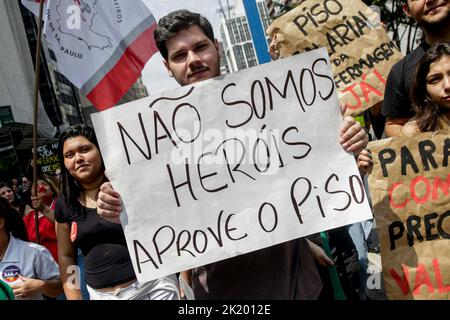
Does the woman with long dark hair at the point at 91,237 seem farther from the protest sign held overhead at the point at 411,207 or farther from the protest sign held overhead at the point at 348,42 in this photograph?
the protest sign held overhead at the point at 348,42

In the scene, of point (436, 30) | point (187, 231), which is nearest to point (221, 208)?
point (187, 231)

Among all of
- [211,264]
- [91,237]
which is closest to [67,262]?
Result: [91,237]

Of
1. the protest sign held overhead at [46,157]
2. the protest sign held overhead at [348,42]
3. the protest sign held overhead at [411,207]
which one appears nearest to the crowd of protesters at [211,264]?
the protest sign held overhead at [411,207]

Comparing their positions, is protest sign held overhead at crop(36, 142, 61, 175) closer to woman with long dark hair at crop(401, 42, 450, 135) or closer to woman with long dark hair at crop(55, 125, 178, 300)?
→ woman with long dark hair at crop(55, 125, 178, 300)

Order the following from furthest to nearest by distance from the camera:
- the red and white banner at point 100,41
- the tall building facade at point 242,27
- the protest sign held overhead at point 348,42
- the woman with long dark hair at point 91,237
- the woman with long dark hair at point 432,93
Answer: the tall building facade at point 242,27
the red and white banner at point 100,41
the protest sign held overhead at point 348,42
the woman with long dark hair at point 91,237
the woman with long dark hair at point 432,93

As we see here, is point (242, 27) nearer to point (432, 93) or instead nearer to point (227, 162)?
point (432, 93)

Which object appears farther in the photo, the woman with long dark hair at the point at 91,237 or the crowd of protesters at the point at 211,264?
the woman with long dark hair at the point at 91,237

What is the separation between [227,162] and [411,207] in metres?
0.70

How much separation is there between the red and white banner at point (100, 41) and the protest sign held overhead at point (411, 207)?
2758 millimetres

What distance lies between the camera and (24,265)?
2596mm

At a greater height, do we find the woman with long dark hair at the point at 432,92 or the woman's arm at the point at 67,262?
the woman with long dark hair at the point at 432,92

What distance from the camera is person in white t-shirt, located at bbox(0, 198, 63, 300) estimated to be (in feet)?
8.18

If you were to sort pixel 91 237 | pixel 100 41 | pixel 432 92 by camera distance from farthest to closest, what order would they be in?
pixel 100 41 → pixel 91 237 → pixel 432 92

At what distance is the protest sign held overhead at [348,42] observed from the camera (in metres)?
2.98
